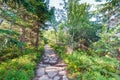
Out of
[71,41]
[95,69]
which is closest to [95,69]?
[95,69]

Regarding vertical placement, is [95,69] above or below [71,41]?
below

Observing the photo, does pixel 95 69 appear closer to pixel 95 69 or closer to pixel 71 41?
pixel 95 69

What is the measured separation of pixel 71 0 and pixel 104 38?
5.92 meters

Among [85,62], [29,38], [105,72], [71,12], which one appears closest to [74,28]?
[71,12]

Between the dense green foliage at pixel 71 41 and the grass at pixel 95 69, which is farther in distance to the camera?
the grass at pixel 95 69

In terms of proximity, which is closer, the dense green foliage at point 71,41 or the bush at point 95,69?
the dense green foliage at point 71,41

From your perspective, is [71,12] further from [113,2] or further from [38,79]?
[38,79]

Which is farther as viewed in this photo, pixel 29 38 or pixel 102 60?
pixel 29 38

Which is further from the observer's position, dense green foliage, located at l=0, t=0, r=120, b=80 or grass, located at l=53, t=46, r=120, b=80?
grass, located at l=53, t=46, r=120, b=80

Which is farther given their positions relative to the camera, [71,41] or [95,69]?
[71,41]

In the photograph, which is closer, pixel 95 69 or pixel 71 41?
pixel 95 69

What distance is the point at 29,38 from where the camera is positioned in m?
25.4

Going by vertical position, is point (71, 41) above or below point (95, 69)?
above

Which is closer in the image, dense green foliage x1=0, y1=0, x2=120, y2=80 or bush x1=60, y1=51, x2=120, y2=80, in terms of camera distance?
dense green foliage x1=0, y1=0, x2=120, y2=80
